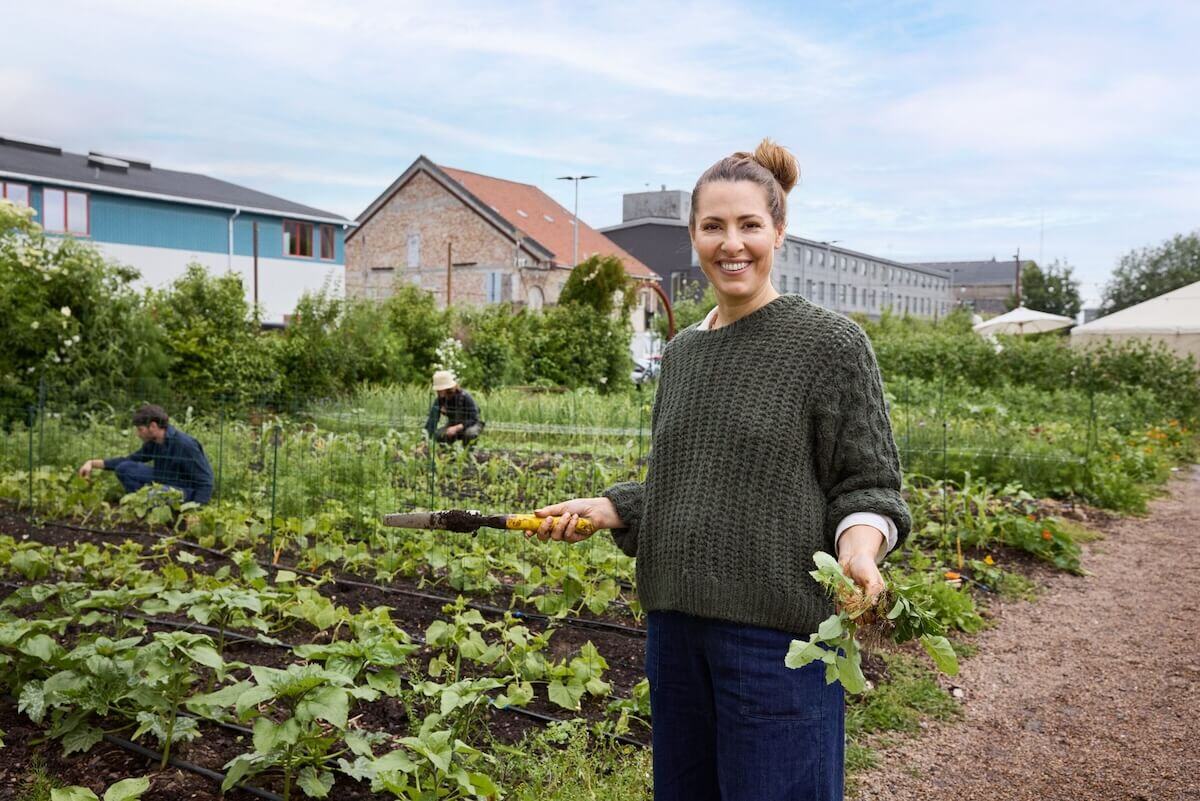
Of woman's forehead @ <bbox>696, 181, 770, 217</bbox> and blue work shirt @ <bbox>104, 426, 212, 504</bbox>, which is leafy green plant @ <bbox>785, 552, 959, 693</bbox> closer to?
woman's forehead @ <bbox>696, 181, 770, 217</bbox>

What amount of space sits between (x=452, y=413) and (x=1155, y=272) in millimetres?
38075

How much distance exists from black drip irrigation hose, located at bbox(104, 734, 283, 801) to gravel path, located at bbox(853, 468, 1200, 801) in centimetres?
170

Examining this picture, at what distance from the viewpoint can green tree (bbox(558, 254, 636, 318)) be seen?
56.7 feet

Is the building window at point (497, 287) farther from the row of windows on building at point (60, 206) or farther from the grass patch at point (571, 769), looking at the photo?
the grass patch at point (571, 769)

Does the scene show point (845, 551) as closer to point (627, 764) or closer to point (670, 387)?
point (670, 387)

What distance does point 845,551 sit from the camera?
1567 millimetres

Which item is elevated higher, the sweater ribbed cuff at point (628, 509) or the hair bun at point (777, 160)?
the hair bun at point (777, 160)

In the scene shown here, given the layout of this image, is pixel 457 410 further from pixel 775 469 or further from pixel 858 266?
pixel 858 266

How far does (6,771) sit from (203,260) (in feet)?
81.5

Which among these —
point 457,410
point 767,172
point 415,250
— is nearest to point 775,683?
point 767,172

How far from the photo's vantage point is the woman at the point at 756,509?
1619mm

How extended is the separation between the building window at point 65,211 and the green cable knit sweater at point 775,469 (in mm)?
24250

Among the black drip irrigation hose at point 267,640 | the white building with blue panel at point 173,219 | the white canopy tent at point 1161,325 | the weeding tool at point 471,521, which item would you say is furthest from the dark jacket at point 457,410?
the white building with blue panel at point 173,219

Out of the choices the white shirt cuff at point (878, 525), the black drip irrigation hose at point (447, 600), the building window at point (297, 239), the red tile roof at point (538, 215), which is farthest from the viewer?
the red tile roof at point (538, 215)
